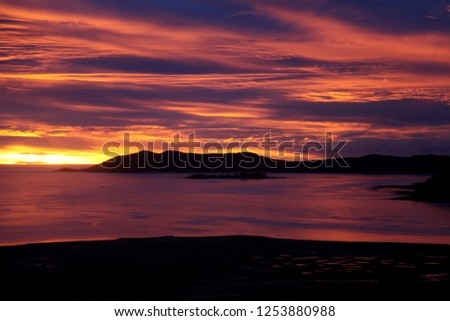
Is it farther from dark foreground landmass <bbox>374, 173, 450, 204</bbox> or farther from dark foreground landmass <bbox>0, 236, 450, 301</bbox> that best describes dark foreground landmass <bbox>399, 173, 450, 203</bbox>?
dark foreground landmass <bbox>0, 236, 450, 301</bbox>

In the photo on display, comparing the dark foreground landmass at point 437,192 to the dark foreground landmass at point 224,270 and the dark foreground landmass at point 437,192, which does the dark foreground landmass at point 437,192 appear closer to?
the dark foreground landmass at point 437,192

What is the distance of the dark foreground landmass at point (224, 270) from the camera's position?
18.1m

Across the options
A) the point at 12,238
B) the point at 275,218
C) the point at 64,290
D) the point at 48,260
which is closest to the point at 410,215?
the point at 275,218

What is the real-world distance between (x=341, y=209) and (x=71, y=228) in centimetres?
2667

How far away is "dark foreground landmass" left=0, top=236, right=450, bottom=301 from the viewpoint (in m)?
18.1

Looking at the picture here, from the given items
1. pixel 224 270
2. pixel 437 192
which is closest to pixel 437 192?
pixel 437 192

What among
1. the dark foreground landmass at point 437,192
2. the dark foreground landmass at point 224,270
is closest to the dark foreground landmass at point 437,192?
the dark foreground landmass at point 437,192

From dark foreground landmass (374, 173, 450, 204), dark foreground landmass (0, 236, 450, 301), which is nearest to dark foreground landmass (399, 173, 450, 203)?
dark foreground landmass (374, 173, 450, 204)

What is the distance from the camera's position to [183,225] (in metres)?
44.6

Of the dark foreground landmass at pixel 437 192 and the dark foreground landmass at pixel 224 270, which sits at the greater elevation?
the dark foreground landmass at pixel 224 270

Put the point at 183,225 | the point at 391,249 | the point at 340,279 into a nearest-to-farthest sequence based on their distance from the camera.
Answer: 1. the point at 340,279
2. the point at 391,249
3. the point at 183,225

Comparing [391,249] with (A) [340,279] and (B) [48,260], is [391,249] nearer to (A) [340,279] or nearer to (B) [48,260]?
(A) [340,279]

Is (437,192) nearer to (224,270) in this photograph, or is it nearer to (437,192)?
(437,192)
